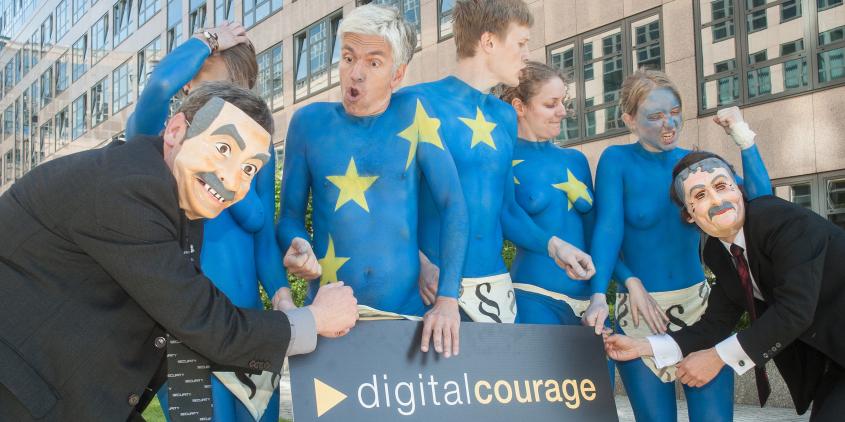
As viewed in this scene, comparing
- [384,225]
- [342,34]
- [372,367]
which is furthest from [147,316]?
[342,34]

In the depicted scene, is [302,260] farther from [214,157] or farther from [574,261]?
[574,261]

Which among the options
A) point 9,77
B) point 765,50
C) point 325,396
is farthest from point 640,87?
point 9,77

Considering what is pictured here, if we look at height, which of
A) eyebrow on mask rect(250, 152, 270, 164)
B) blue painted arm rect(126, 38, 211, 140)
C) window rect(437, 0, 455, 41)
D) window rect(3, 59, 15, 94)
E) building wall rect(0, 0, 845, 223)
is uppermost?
window rect(3, 59, 15, 94)

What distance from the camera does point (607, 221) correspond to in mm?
4438

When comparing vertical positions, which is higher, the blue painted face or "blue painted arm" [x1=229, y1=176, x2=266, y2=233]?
the blue painted face

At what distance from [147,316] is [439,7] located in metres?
19.8

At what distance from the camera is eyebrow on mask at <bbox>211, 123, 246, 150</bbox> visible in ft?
9.09

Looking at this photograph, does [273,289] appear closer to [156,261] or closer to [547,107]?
[156,261]

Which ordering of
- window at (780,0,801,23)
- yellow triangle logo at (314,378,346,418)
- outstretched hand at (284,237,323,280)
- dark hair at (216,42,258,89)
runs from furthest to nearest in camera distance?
window at (780,0,801,23) → dark hair at (216,42,258,89) → outstretched hand at (284,237,323,280) → yellow triangle logo at (314,378,346,418)

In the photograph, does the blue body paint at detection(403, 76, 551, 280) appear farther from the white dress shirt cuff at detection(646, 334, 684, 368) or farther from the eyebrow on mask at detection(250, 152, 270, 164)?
the eyebrow on mask at detection(250, 152, 270, 164)

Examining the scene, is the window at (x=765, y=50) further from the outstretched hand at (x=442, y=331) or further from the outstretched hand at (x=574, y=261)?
the outstretched hand at (x=442, y=331)

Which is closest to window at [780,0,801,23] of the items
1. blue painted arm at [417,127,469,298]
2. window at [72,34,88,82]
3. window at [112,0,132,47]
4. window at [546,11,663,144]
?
window at [546,11,663,144]

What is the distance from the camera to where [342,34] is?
3775 mm

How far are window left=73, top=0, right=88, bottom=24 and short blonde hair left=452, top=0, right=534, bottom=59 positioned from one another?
51007 millimetres
